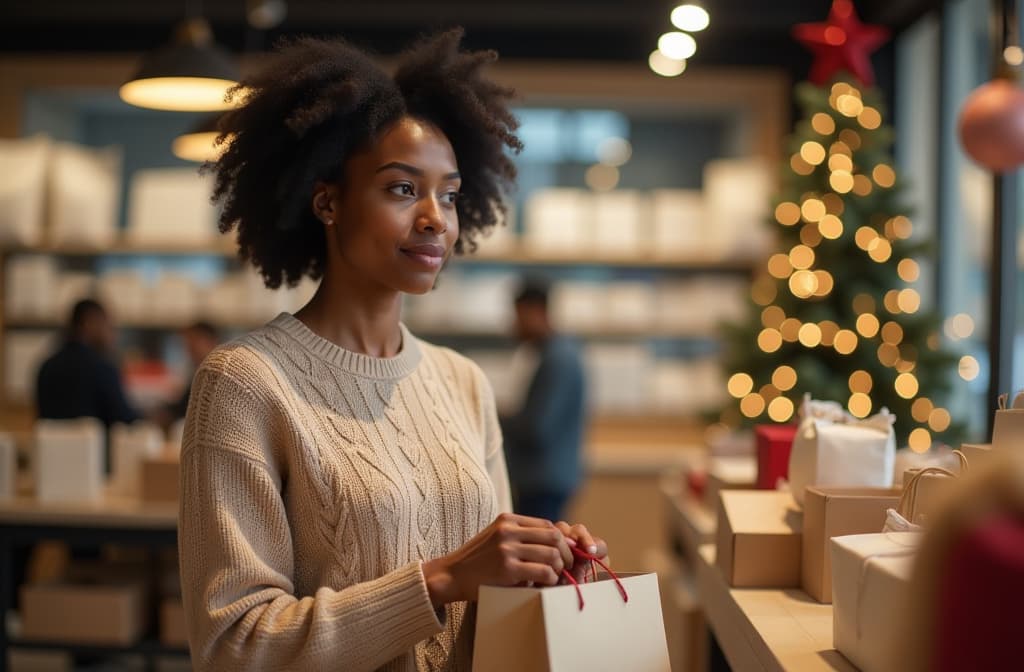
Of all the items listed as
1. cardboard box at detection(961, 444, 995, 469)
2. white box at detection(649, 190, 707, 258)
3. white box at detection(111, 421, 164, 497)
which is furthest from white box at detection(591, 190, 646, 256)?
cardboard box at detection(961, 444, 995, 469)

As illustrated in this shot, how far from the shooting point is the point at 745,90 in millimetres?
5980

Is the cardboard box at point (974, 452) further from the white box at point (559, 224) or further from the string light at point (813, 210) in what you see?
the white box at point (559, 224)

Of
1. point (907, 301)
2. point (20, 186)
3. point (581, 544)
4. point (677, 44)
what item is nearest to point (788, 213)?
point (907, 301)

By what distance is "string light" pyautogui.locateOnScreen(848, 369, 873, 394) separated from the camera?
13.5ft

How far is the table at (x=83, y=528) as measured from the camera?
3.62 m

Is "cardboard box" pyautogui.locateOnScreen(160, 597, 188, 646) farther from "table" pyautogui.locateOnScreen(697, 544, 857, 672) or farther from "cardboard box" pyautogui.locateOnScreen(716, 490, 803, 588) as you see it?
"cardboard box" pyautogui.locateOnScreen(716, 490, 803, 588)

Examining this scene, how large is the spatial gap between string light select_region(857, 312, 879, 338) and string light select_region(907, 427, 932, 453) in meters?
0.42

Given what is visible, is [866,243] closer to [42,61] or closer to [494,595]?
[494,595]

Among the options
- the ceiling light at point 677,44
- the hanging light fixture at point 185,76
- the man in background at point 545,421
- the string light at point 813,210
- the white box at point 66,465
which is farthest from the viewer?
the man in background at point 545,421

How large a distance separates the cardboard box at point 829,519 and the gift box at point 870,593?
0.18 m

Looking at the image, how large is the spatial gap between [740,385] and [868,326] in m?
0.57

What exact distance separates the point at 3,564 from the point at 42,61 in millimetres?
3465

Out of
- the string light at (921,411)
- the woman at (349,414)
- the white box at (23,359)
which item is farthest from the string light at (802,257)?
the white box at (23,359)

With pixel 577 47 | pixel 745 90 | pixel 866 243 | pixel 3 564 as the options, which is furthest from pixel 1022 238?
pixel 3 564
